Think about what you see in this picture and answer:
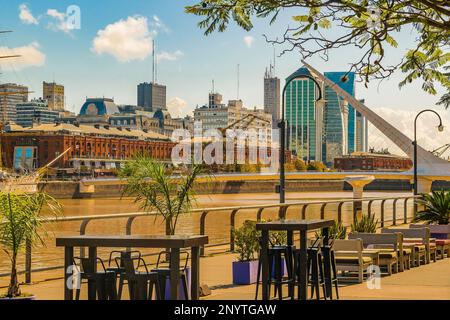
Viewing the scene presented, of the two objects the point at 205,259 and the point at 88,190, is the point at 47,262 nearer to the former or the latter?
the point at 205,259

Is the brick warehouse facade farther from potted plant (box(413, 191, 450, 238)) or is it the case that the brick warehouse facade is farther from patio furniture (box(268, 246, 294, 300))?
patio furniture (box(268, 246, 294, 300))

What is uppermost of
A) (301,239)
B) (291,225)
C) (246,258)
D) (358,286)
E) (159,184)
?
(159,184)

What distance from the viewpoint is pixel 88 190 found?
119m

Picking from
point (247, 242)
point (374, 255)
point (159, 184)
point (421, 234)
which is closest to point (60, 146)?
point (421, 234)

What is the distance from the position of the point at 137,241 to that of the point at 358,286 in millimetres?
5399

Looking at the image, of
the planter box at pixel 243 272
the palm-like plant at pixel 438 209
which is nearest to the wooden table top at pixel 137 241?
the planter box at pixel 243 272

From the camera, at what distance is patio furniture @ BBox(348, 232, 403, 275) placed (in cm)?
1407

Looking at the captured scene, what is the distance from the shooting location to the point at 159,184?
1159 cm

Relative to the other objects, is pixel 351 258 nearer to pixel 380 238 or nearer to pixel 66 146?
pixel 380 238

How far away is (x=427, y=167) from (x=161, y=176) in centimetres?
9409

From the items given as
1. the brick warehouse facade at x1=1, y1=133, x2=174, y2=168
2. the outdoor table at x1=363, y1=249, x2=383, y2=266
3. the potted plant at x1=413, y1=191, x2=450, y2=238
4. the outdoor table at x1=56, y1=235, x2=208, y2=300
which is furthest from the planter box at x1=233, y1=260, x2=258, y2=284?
the brick warehouse facade at x1=1, y1=133, x2=174, y2=168

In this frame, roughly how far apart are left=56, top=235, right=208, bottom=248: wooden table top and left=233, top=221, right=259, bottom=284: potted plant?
15.1ft

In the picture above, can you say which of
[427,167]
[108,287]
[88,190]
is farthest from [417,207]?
[88,190]

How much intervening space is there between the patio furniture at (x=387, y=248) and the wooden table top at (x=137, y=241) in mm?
6504
